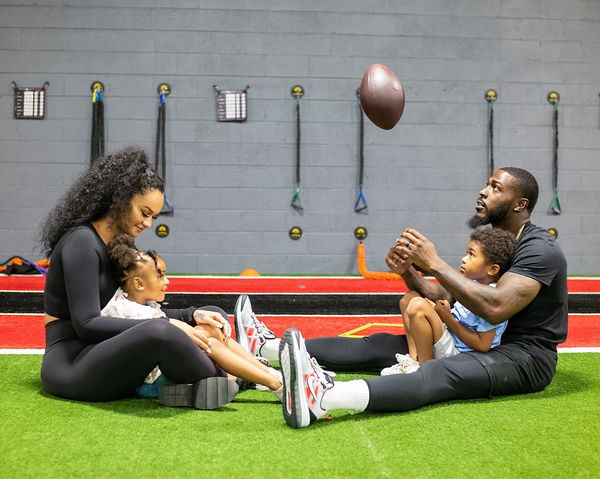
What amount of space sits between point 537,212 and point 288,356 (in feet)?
23.0

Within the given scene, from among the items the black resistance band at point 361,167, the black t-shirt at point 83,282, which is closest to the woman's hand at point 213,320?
the black t-shirt at point 83,282

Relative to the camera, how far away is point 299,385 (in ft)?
7.97

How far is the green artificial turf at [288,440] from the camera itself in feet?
6.75

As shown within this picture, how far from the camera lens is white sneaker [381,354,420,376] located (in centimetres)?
318

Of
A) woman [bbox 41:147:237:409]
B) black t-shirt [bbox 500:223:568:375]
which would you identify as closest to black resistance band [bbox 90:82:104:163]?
woman [bbox 41:147:237:409]

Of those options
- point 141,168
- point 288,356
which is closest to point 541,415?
point 288,356

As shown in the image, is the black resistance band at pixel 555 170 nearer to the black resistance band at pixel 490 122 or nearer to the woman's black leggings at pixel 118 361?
the black resistance band at pixel 490 122

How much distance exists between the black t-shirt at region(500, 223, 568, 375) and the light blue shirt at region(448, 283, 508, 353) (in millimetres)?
54

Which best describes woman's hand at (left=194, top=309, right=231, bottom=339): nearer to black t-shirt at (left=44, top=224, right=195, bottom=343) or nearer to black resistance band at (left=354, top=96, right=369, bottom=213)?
black t-shirt at (left=44, top=224, right=195, bottom=343)

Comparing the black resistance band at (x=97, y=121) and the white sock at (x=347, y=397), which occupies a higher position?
the black resistance band at (x=97, y=121)

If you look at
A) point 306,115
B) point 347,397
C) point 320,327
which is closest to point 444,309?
point 347,397

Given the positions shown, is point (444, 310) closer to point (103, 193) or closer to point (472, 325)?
point (472, 325)

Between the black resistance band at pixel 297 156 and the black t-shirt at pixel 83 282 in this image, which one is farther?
the black resistance band at pixel 297 156

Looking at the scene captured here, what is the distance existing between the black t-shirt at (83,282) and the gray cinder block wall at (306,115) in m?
5.68
